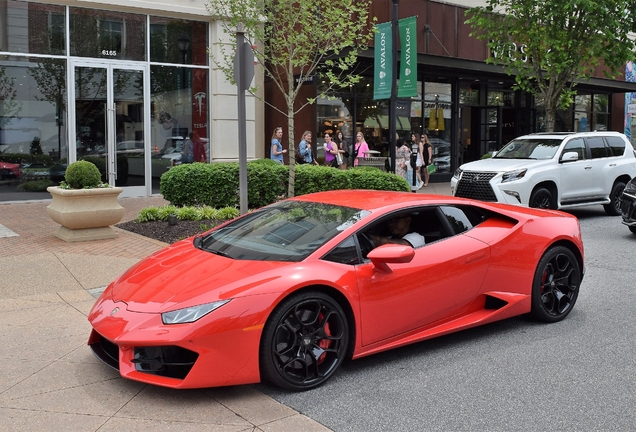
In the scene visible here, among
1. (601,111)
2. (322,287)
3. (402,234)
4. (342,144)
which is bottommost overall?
(322,287)

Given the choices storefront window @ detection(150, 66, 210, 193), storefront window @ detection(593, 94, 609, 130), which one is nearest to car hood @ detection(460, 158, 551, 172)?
storefront window @ detection(150, 66, 210, 193)

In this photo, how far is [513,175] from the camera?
13.3 meters

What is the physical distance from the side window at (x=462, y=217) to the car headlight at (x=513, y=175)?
7692mm

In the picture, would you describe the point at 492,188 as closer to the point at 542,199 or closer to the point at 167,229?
the point at 542,199

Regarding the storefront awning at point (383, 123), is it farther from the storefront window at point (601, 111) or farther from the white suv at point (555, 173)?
the storefront window at point (601, 111)

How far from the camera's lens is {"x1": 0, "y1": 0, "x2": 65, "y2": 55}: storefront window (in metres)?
15.2

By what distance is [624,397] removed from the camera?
4562mm

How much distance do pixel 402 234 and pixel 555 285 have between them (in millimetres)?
1747

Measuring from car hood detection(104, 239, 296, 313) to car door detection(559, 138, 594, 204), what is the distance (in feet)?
34.3

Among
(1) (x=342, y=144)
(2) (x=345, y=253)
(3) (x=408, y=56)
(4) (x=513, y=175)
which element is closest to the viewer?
(2) (x=345, y=253)

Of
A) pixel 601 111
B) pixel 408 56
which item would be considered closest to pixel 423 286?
pixel 408 56

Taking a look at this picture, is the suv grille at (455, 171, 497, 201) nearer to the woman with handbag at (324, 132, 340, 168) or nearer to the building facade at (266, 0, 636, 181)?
the woman with handbag at (324, 132, 340, 168)

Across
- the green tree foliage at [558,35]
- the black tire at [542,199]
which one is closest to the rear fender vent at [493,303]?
the black tire at [542,199]

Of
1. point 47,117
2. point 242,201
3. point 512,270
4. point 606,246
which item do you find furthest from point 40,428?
point 47,117
